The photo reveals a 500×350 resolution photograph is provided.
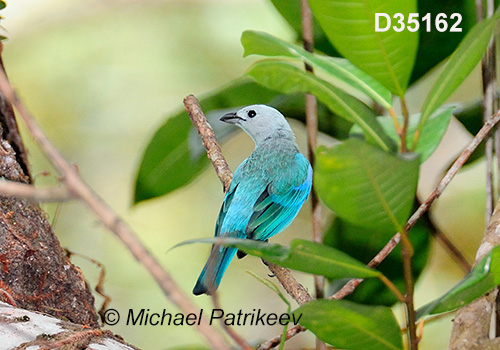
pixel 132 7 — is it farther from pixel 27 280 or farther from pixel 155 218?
pixel 27 280

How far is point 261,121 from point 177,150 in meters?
0.37

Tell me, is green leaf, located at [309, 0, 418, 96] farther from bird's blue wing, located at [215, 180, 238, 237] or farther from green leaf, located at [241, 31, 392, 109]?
bird's blue wing, located at [215, 180, 238, 237]

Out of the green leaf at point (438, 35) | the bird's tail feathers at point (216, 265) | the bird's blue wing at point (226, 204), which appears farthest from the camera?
the green leaf at point (438, 35)

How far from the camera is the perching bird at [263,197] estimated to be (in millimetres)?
1686

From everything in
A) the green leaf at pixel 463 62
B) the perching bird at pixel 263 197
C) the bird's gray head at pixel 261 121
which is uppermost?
the green leaf at pixel 463 62

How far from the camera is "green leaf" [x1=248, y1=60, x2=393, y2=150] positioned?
1.27 meters

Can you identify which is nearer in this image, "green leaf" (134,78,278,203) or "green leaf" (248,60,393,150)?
"green leaf" (248,60,393,150)

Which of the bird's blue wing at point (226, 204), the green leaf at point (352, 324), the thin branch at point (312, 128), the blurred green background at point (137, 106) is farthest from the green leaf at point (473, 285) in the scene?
the blurred green background at point (137, 106)

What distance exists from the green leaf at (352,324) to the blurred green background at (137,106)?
3.31m

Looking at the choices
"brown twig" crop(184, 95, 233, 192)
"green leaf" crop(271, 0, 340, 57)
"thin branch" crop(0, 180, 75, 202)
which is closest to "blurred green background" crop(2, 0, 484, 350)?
"green leaf" crop(271, 0, 340, 57)

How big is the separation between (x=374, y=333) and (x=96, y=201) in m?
0.69

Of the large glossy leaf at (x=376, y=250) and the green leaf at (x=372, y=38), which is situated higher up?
the green leaf at (x=372, y=38)

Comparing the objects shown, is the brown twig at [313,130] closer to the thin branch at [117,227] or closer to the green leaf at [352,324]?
Answer: the green leaf at [352,324]

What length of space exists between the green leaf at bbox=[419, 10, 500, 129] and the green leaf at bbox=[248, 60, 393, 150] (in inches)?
4.6
